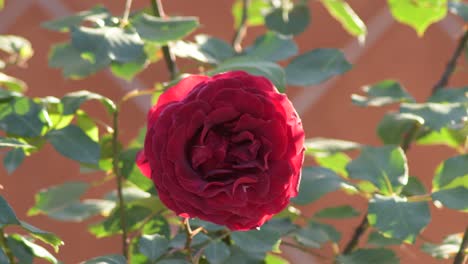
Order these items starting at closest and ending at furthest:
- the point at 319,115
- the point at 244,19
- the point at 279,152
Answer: the point at 279,152 < the point at 244,19 < the point at 319,115

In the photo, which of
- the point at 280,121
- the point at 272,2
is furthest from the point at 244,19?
the point at 280,121

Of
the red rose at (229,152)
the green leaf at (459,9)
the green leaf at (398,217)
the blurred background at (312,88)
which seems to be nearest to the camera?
the red rose at (229,152)

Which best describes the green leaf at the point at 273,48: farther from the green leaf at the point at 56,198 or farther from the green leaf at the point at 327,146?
the green leaf at the point at 56,198

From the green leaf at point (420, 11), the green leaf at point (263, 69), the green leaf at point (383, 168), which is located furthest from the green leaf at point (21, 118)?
the green leaf at point (420, 11)

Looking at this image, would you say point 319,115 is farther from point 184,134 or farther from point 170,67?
point 184,134

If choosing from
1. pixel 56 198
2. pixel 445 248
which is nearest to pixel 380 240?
pixel 445 248

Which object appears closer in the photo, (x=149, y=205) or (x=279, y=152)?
(x=279, y=152)

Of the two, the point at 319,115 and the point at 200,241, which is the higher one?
the point at 200,241
